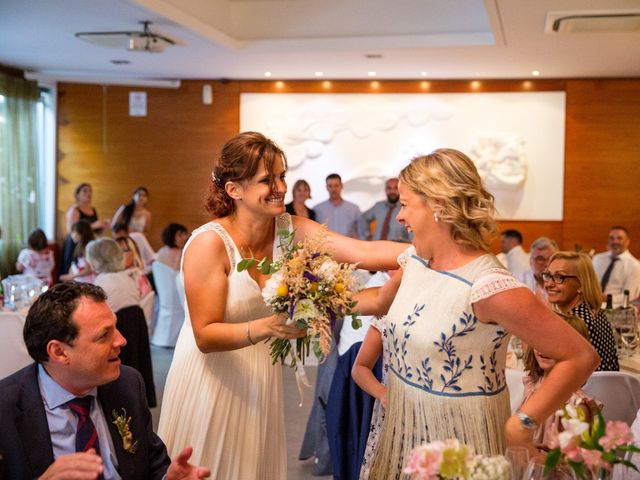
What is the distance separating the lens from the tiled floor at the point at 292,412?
5.23 meters

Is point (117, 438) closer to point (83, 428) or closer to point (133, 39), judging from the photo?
point (83, 428)

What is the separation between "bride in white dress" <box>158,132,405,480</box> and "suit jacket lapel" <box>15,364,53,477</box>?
0.54 m

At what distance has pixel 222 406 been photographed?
267cm

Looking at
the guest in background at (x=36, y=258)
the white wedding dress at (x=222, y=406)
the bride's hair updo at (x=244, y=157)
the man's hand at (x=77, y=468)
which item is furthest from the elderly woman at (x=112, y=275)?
the man's hand at (x=77, y=468)

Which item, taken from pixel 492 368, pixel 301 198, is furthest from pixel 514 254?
pixel 492 368

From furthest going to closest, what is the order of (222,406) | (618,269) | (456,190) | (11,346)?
(618,269) < (11,346) < (222,406) < (456,190)

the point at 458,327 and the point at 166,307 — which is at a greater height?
the point at 458,327

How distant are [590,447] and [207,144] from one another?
457 inches

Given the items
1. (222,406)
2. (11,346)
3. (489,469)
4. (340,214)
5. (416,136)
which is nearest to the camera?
(489,469)

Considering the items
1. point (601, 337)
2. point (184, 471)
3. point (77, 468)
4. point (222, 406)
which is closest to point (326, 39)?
point (601, 337)

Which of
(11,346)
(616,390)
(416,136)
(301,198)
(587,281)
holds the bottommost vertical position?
(11,346)

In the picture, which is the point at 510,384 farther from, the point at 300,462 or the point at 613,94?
the point at 613,94

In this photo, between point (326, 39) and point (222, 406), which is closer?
point (222, 406)

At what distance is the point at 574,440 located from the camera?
5.30 ft
